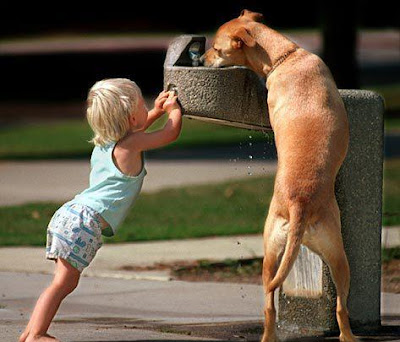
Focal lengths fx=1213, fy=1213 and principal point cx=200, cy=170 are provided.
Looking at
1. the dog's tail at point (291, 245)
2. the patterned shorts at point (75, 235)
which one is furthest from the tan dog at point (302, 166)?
the patterned shorts at point (75, 235)

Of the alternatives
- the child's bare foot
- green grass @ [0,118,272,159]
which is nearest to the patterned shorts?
the child's bare foot

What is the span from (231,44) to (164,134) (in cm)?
61

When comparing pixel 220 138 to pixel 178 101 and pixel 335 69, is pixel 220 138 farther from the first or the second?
pixel 178 101

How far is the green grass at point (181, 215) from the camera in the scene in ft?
34.5

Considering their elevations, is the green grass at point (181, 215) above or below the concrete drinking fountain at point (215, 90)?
below

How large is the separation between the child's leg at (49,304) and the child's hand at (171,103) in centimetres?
101

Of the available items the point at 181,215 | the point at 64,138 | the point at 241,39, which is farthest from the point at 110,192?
the point at 64,138

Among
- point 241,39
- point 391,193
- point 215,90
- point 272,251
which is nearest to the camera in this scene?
point 272,251

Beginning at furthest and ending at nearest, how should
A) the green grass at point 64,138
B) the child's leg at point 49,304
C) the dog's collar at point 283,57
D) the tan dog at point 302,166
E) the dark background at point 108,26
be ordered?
the dark background at point 108,26 < the green grass at point 64,138 < the dog's collar at point 283,57 < the child's leg at point 49,304 < the tan dog at point 302,166

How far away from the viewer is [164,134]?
6125 millimetres

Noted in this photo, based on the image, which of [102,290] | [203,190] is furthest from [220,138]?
[102,290]

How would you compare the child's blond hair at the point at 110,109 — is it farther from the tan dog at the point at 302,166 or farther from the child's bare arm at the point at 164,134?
the tan dog at the point at 302,166

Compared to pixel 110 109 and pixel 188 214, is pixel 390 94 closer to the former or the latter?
pixel 188 214

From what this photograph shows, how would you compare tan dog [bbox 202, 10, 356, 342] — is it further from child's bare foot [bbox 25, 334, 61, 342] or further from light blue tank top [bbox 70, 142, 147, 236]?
child's bare foot [bbox 25, 334, 61, 342]
